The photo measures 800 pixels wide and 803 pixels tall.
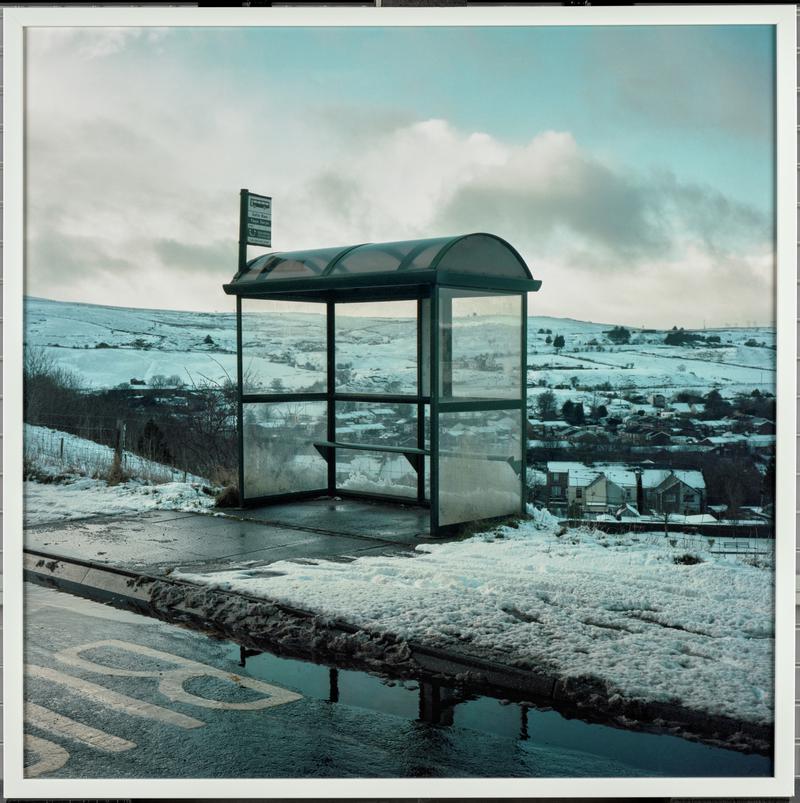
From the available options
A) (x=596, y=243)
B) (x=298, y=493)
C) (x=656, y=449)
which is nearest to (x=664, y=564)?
(x=656, y=449)

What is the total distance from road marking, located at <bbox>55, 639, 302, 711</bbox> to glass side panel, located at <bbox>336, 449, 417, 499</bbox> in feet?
11.6

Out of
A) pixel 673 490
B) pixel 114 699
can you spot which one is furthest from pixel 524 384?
pixel 114 699

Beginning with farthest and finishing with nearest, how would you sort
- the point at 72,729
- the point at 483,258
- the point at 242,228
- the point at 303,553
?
the point at 242,228, the point at 483,258, the point at 303,553, the point at 72,729

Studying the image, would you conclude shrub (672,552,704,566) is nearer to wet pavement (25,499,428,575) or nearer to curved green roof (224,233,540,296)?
wet pavement (25,499,428,575)

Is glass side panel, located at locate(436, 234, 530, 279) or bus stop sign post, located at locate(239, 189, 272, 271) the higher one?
bus stop sign post, located at locate(239, 189, 272, 271)

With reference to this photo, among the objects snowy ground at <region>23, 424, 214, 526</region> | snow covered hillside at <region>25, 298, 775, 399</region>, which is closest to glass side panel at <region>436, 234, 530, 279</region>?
snow covered hillside at <region>25, 298, 775, 399</region>

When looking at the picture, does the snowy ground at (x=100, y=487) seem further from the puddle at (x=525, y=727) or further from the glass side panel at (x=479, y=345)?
the puddle at (x=525, y=727)

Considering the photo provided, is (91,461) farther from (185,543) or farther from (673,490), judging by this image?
(673,490)

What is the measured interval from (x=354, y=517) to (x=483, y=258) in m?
2.34

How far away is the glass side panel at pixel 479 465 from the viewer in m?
6.80

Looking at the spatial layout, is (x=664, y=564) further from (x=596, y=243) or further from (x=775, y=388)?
(x=596, y=243)

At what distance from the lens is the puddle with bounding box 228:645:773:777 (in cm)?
386

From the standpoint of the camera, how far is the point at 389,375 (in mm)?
8164

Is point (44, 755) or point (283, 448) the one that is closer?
point (44, 755)
